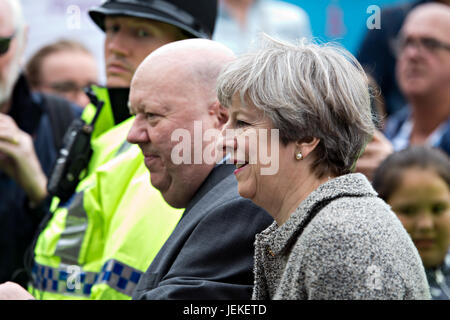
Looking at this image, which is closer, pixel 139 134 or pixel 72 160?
pixel 139 134

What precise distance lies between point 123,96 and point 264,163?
63.0 inches

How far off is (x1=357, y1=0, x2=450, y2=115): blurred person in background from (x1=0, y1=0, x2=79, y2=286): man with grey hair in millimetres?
2371

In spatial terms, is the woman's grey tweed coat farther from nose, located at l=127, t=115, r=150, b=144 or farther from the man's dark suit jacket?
nose, located at l=127, t=115, r=150, b=144

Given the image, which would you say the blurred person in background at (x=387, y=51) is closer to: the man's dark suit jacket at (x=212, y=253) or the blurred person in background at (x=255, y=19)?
the blurred person in background at (x=255, y=19)

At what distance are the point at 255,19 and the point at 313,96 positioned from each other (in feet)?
15.0

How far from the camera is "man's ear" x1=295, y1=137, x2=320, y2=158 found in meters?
2.18

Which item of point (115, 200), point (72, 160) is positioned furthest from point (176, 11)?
point (115, 200)

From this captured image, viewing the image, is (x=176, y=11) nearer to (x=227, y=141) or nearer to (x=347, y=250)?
(x=227, y=141)

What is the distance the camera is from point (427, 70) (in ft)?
16.5

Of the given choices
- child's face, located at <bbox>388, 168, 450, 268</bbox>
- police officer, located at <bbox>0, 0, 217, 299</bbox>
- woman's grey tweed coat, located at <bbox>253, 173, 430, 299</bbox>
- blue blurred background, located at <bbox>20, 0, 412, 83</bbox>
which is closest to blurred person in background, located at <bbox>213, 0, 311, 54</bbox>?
blue blurred background, located at <bbox>20, 0, 412, 83</bbox>

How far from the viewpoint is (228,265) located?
237 centimetres

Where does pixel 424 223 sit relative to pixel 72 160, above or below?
below

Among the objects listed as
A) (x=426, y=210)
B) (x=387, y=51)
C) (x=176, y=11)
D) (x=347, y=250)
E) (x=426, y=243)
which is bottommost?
(x=426, y=243)
